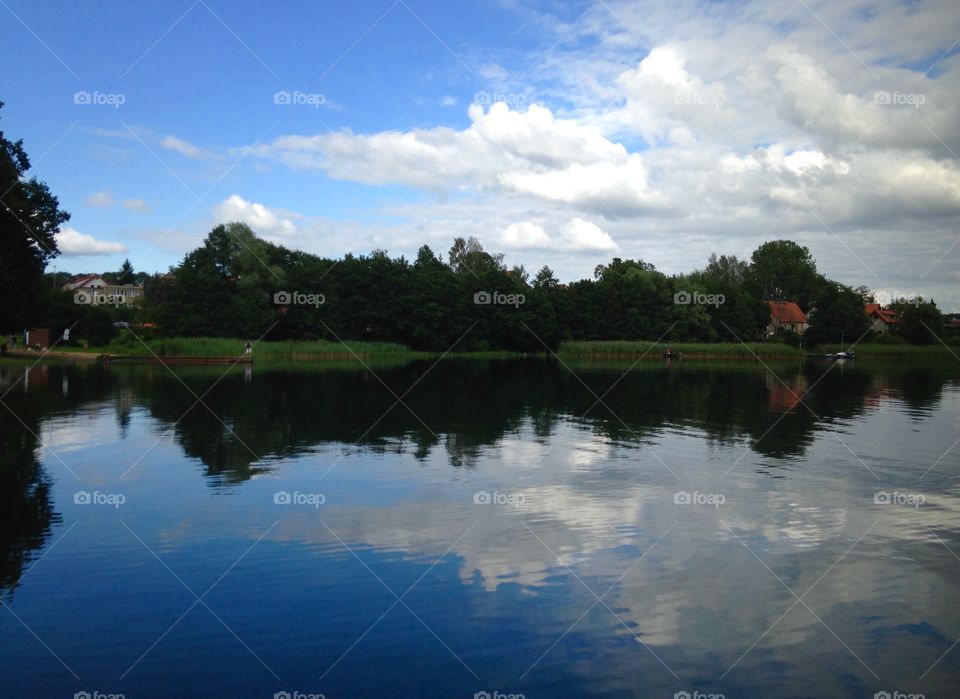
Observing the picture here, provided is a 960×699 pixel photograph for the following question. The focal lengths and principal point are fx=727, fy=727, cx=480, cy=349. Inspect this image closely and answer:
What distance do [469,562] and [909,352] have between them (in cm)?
9640

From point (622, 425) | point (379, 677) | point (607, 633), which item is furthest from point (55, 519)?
point (622, 425)

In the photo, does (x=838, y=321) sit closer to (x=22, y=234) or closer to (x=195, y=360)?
(x=195, y=360)

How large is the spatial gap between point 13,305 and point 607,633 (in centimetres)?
4451

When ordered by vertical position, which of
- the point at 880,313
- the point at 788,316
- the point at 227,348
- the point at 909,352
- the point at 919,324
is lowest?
the point at 909,352

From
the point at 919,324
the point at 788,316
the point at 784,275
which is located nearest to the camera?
the point at 919,324

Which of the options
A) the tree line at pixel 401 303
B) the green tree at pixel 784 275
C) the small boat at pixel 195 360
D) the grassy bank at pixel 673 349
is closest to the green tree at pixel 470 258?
the tree line at pixel 401 303

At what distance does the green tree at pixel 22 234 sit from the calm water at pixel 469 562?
20.2m

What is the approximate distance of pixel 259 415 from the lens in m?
25.7

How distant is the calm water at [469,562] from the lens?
7414 millimetres

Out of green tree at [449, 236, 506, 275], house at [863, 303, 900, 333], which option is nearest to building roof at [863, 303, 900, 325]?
house at [863, 303, 900, 333]

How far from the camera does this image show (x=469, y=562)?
411 inches

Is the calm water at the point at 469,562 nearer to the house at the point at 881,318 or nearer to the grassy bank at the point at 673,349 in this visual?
the grassy bank at the point at 673,349

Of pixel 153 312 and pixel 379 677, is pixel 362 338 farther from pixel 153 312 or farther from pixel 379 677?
pixel 379 677

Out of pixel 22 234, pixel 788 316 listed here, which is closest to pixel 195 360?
pixel 22 234
